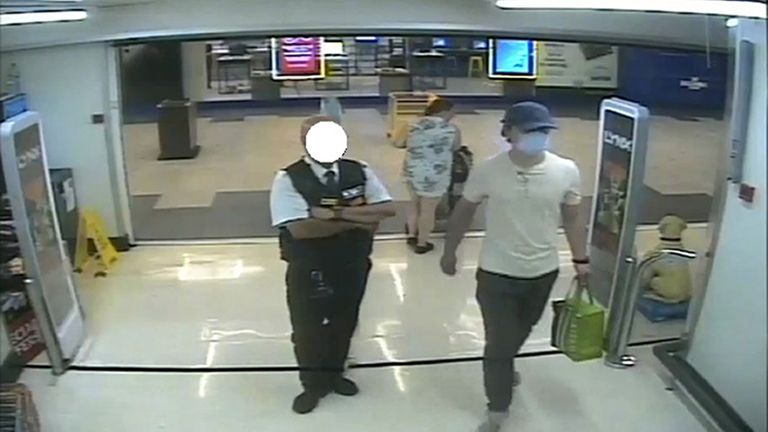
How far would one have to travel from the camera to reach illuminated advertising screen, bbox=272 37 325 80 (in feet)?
16.7

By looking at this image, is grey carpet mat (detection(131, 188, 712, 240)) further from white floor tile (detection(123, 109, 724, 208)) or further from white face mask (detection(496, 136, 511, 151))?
white face mask (detection(496, 136, 511, 151))

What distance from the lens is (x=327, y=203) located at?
150 inches

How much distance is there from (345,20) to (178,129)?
2.60 metres

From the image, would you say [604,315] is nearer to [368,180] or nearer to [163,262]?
[368,180]

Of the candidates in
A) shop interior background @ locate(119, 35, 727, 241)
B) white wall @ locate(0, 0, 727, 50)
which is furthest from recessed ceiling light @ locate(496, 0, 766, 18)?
shop interior background @ locate(119, 35, 727, 241)

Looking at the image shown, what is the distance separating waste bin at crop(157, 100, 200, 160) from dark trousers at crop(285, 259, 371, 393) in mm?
2648

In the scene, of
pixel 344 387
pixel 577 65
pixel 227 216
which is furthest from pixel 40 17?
pixel 227 216

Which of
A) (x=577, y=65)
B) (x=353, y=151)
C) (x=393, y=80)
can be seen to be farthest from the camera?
(x=393, y=80)

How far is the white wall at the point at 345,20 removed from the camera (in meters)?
4.23

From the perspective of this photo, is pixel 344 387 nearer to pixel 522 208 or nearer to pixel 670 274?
pixel 522 208

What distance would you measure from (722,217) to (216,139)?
4.78 meters

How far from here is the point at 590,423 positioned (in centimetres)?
378

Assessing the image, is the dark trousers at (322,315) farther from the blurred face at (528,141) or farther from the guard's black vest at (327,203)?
the blurred face at (528,141)

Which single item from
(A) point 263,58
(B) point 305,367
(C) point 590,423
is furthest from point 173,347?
(C) point 590,423
